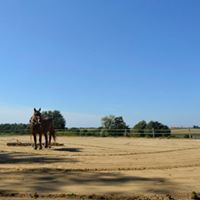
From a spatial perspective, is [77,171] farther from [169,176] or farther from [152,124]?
[152,124]

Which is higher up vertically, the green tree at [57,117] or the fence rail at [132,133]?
the green tree at [57,117]

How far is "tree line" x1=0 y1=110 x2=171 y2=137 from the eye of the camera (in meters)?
46.7

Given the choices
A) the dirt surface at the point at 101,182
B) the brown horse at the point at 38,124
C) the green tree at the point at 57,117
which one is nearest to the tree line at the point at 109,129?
the green tree at the point at 57,117

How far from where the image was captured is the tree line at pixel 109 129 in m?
46.7

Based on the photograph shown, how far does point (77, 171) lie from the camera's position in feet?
46.6

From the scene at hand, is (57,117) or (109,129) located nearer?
(109,129)

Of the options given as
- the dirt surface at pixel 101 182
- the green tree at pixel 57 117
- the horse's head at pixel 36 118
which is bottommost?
the dirt surface at pixel 101 182

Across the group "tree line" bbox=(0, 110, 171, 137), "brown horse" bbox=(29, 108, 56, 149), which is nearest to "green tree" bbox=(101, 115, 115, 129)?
"tree line" bbox=(0, 110, 171, 137)

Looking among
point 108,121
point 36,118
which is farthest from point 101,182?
point 108,121

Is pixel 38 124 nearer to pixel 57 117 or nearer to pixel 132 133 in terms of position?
pixel 132 133

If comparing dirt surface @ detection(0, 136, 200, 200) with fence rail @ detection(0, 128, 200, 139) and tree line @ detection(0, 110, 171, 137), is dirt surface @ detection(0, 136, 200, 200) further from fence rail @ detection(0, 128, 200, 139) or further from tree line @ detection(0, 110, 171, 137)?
fence rail @ detection(0, 128, 200, 139)

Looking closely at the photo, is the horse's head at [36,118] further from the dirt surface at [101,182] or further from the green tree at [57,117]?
the green tree at [57,117]

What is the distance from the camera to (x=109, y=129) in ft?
167

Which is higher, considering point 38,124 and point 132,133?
point 38,124
